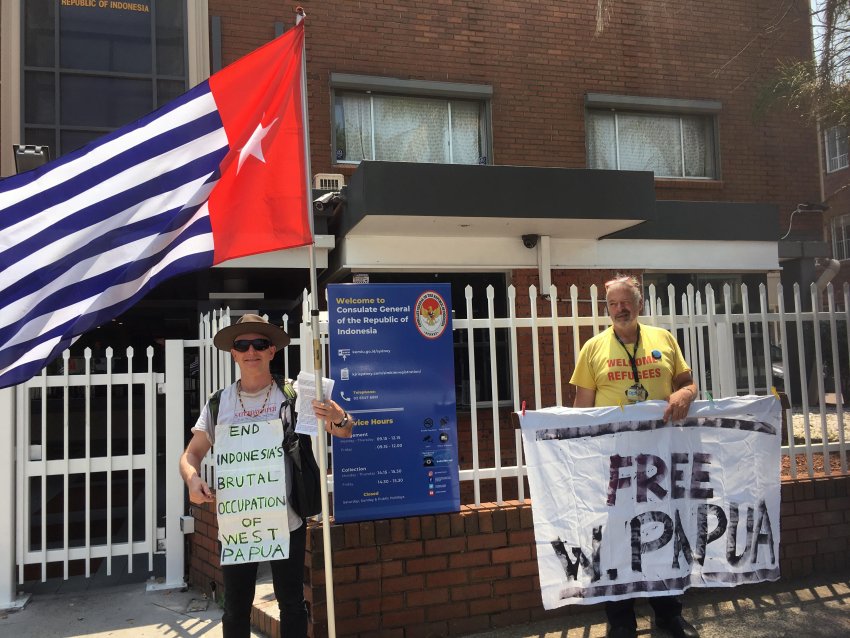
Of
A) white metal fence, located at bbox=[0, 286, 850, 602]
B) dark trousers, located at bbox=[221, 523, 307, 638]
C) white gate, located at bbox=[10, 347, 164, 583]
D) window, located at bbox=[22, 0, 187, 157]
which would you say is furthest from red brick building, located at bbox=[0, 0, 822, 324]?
dark trousers, located at bbox=[221, 523, 307, 638]

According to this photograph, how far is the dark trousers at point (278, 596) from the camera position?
3074 millimetres

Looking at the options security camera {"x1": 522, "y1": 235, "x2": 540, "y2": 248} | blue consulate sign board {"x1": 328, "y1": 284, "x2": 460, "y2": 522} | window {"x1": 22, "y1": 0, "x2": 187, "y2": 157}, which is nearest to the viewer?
blue consulate sign board {"x1": 328, "y1": 284, "x2": 460, "y2": 522}

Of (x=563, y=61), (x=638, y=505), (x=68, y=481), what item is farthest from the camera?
(x=563, y=61)

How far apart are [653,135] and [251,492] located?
958 centimetres

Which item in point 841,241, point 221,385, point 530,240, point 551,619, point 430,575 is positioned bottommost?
point 551,619

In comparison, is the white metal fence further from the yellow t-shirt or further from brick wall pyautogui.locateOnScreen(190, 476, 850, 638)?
the yellow t-shirt

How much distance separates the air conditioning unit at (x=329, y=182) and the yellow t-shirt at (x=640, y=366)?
5470 millimetres

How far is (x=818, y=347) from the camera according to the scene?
186 inches

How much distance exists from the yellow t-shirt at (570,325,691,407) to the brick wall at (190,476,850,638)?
92 centimetres

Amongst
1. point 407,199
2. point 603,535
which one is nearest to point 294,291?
point 407,199

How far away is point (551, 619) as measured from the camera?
13.3ft

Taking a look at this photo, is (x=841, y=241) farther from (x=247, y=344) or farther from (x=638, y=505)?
(x=247, y=344)

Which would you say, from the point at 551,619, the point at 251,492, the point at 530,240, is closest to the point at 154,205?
the point at 251,492

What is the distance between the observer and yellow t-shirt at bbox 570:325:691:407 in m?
3.64
